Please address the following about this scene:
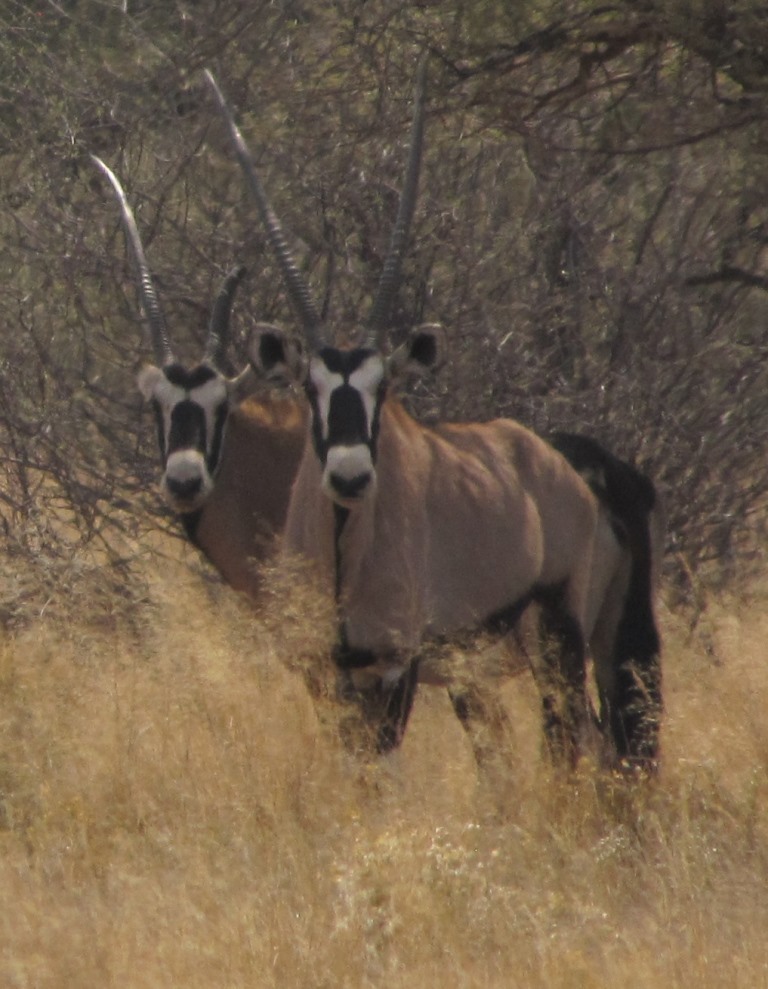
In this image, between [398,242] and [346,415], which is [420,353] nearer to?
[398,242]

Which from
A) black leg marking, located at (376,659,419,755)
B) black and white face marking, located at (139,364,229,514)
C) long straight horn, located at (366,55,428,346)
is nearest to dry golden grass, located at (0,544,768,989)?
black leg marking, located at (376,659,419,755)

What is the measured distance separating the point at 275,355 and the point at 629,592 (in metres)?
1.63

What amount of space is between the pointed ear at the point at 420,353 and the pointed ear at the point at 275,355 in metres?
0.40

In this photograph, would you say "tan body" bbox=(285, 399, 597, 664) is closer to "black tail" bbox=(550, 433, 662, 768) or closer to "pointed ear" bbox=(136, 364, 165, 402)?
"black tail" bbox=(550, 433, 662, 768)

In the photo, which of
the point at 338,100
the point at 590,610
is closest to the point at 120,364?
the point at 338,100

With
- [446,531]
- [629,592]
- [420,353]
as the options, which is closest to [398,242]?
[420,353]

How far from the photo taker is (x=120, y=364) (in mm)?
8078

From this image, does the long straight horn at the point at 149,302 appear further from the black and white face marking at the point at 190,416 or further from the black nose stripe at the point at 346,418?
the black nose stripe at the point at 346,418

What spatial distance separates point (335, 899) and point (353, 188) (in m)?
4.15

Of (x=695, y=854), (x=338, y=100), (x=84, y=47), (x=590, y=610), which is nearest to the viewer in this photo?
(x=695, y=854)

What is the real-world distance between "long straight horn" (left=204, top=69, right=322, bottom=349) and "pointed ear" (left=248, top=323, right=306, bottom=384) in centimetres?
16

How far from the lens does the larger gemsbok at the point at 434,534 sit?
577 centimetres

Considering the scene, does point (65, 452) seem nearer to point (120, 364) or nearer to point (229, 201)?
point (120, 364)

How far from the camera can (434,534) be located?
617cm
